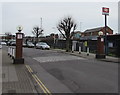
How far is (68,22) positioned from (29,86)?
95.3 ft

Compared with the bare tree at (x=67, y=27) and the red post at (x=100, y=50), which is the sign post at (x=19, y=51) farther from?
the bare tree at (x=67, y=27)

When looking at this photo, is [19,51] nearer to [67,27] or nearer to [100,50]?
[100,50]

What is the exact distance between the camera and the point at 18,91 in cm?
684

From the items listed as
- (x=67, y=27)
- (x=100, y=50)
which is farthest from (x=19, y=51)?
(x=67, y=27)

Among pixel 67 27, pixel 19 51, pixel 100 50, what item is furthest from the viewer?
pixel 67 27

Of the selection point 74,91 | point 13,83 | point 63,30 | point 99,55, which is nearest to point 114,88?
point 74,91

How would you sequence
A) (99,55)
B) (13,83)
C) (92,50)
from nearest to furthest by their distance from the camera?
(13,83) → (99,55) → (92,50)

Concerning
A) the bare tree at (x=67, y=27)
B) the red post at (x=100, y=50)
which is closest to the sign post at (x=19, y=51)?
the red post at (x=100, y=50)

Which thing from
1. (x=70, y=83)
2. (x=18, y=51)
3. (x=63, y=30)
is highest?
(x=63, y=30)

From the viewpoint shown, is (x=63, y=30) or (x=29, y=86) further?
(x=63, y=30)

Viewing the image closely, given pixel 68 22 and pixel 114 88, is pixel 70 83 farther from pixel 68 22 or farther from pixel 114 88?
pixel 68 22

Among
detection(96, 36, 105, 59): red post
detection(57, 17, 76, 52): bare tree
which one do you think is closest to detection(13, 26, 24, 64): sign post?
detection(96, 36, 105, 59): red post

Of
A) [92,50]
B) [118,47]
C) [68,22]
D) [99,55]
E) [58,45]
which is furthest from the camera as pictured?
[58,45]

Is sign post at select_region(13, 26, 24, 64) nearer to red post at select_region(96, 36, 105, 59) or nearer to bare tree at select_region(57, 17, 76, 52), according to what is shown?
red post at select_region(96, 36, 105, 59)
